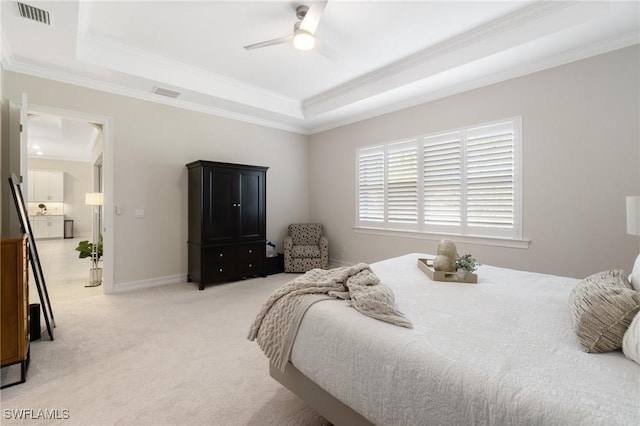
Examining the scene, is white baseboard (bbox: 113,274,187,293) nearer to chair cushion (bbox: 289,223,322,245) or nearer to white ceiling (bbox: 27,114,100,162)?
chair cushion (bbox: 289,223,322,245)

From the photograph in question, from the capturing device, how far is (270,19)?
2.92 metres

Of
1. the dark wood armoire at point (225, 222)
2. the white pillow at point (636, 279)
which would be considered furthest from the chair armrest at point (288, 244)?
the white pillow at point (636, 279)

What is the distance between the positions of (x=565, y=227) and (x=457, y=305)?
2458mm

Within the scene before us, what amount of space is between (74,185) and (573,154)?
43.9ft

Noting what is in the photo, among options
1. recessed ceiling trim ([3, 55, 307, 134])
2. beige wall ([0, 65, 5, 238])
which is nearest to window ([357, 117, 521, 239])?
recessed ceiling trim ([3, 55, 307, 134])

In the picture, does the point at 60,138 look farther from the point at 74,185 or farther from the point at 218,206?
the point at 218,206

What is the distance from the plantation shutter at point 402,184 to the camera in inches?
176

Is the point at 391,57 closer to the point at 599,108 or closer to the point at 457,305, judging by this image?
the point at 599,108

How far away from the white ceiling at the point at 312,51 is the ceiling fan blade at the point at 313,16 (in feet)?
0.92

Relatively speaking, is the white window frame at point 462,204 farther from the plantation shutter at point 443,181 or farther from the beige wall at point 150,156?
the beige wall at point 150,156

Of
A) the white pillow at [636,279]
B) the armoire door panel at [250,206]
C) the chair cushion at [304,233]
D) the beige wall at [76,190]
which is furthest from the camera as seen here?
the beige wall at [76,190]

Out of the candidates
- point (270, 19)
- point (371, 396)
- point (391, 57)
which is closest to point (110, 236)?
point (270, 19)

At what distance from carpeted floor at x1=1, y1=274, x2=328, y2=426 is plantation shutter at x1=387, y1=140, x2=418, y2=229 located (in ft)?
8.90

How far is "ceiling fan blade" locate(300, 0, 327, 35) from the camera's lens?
2330mm
